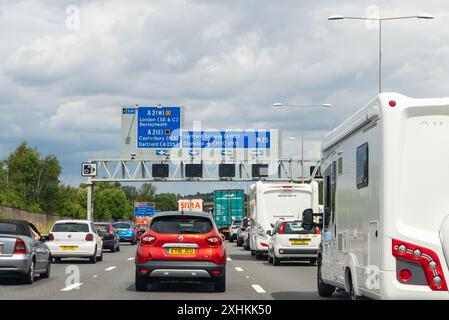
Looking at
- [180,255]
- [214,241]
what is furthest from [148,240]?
[214,241]

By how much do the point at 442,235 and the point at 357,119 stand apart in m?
2.34

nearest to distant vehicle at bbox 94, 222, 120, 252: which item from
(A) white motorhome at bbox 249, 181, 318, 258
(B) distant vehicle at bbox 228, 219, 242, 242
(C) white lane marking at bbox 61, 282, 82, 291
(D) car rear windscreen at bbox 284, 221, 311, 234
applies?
(A) white motorhome at bbox 249, 181, 318, 258

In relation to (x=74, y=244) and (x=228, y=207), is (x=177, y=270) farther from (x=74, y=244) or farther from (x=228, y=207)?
(x=228, y=207)

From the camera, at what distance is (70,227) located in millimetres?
29859

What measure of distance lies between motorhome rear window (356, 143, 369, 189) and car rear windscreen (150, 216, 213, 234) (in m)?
6.32

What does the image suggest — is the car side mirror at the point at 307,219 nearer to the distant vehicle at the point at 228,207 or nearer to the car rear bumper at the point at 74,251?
the car rear bumper at the point at 74,251

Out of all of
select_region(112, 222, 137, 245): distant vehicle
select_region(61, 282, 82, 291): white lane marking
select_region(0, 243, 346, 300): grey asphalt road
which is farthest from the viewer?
select_region(112, 222, 137, 245): distant vehicle

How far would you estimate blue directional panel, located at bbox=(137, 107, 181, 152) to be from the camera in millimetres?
53781

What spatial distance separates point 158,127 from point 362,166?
43405 millimetres

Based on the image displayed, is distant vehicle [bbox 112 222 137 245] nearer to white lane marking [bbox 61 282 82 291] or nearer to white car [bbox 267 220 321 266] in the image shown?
white car [bbox 267 220 321 266]

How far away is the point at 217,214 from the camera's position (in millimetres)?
66750

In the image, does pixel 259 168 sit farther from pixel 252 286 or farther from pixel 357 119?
pixel 357 119

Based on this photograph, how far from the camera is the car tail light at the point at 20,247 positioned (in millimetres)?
18297
